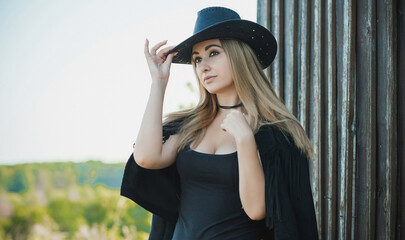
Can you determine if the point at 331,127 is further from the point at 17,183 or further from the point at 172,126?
the point at 17,183

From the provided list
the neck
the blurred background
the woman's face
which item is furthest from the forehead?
the blurred background

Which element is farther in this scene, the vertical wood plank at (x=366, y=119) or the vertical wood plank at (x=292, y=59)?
the vertical wood plank at (x=292, y=59)

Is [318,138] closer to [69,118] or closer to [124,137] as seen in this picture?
[124,137]

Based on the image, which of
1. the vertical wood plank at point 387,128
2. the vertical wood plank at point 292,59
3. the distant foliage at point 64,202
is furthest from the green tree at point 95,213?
the vertical wood plank at point 387,128

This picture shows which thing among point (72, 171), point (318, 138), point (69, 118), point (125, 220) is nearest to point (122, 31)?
point (69, 118)

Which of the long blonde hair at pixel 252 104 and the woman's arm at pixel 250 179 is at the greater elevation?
the long blonde hair at pixel 252 104

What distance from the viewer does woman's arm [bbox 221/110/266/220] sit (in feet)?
6.06

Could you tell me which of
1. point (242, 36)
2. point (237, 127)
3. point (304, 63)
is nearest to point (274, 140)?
point (237, 127)

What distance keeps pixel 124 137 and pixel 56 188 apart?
5.54 ft

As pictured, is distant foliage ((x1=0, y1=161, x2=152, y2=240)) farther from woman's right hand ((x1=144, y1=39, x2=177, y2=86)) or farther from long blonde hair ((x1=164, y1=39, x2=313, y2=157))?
woman's right hand ((x1=144, y1=39, x2=177, y2=86))

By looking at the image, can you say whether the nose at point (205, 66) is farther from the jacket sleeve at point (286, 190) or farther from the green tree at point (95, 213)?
the green tree at point (95, 213)

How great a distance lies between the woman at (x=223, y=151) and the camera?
6.17 ft

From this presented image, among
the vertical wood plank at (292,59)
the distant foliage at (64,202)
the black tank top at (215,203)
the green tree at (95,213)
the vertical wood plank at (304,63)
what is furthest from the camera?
the green tree at (95,213)

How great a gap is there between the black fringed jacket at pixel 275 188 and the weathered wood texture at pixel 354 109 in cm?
58
